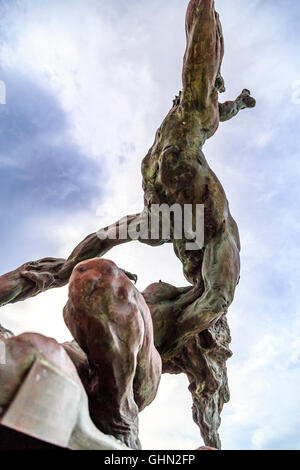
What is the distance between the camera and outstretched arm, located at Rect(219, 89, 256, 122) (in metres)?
3.59

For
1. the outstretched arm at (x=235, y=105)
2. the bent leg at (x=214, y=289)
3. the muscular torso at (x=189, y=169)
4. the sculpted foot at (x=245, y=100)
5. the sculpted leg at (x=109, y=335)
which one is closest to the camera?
the sculpted leg at (x=109, y=335)

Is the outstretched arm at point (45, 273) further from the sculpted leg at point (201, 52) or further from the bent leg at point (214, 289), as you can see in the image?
the sculpted leg at point (201, 52)

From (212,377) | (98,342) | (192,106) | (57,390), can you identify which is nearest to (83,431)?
(57,390)

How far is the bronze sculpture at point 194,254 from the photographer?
2793mm

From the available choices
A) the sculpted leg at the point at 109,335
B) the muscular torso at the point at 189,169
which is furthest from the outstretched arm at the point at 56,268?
the sculpted leg at the point at 109,335

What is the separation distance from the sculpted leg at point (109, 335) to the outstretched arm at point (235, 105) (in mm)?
2260

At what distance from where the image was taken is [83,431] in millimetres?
1199

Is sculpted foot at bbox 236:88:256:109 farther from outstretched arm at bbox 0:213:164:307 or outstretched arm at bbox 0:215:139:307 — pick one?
outstretched arm at bbox 0:215:139:307

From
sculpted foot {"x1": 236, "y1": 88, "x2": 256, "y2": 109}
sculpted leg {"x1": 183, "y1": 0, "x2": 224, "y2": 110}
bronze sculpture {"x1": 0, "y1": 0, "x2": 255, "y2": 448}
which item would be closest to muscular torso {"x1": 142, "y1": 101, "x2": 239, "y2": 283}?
bronze sculpture {"x1": 0, "y1": 0, "x2": 255, "y2": 448}

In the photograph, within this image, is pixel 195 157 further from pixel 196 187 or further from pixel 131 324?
pixel 131 324

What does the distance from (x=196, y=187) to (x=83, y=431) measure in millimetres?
1985

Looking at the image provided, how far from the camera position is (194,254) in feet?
10.3

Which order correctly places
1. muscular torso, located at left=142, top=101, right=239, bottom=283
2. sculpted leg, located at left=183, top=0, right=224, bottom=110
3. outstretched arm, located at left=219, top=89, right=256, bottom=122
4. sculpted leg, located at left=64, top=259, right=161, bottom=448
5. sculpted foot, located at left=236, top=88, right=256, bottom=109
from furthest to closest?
sculpted foot, located at left=236, top=88, right=256, bottom=109 → outstretched arm, located at left=219, top=89, right=256, bottom=122 → muscular torso, located at left=142, top=101, right=239, bottom=283 → sculpted leg, located at left=183, top=0, right=224, bottom=110 → sculpted leg, located at left=64, top=259, right=161, bottom=448

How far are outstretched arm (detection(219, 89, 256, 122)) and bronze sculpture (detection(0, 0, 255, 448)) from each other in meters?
0.33
